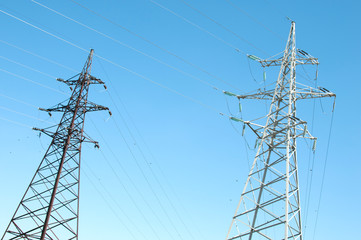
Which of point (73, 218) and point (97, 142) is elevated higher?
point (97, 142)

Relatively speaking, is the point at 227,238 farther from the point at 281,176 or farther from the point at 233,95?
the point at 233,95

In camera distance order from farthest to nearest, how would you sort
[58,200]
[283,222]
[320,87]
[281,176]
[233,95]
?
[233,95] → [320,87] → [58,200] → [281,176] → [283,222]

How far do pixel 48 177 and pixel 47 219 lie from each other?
9.14 ft

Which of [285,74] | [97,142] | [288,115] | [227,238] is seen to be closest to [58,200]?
[97,142]

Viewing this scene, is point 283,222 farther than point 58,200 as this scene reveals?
No

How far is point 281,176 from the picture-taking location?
65.6 ft

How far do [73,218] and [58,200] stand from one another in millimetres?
1225

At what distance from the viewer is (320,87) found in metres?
23.1

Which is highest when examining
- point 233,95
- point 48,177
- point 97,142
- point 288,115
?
point 233,95

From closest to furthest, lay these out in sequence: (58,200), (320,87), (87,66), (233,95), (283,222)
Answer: (283,222), (58,200), (320,87), (233,95), (87,66)

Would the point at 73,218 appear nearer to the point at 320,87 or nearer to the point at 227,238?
the point at 227,238

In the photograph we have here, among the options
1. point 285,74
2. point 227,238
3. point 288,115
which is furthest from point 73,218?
point 285,74

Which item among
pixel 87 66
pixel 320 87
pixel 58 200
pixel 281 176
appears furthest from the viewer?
pixel 87 66

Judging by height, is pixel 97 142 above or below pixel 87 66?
below
